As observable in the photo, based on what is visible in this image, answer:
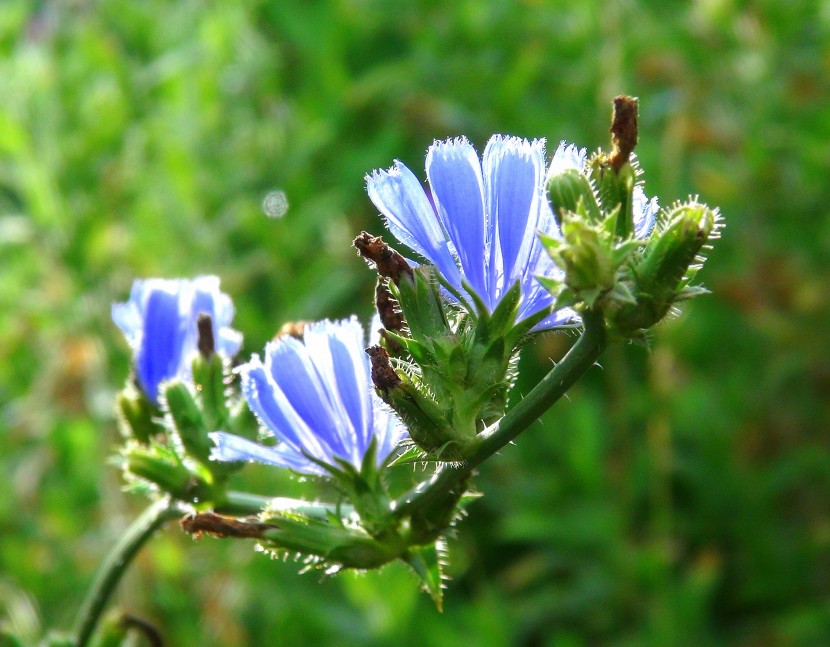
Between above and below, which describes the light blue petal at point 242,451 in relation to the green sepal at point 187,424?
below

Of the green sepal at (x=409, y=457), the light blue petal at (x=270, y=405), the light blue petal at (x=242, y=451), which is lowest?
the green sepal at (x=409, y=457)

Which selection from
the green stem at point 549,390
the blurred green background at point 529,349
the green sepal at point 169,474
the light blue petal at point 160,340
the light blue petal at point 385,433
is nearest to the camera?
the green stem at point 549,390

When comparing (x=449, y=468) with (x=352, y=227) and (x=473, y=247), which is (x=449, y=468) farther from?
(x=352, y=227)

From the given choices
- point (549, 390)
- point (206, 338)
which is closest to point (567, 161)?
point (549, 390)

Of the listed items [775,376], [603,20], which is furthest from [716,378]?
[603,20]

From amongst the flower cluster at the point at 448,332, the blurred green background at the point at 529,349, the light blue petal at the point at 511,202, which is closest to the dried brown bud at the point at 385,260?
the flower cluster at the point at 448,332

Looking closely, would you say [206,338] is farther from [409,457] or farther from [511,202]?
[511,202]

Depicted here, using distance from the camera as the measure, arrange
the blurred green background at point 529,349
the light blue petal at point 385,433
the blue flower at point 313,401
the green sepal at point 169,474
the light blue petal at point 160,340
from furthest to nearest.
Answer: the blurred green background at point 529,349 < the light blue petal at point 160,340 < the green sepal at point 169,474 < the light blue petal at point 385,433 < the blue flower at point 313,401

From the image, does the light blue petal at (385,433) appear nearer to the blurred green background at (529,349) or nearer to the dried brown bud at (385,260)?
the dried brown bud at (385,260)

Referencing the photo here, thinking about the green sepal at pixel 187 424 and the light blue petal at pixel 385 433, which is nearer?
the light blue petal at pixel 385 433
